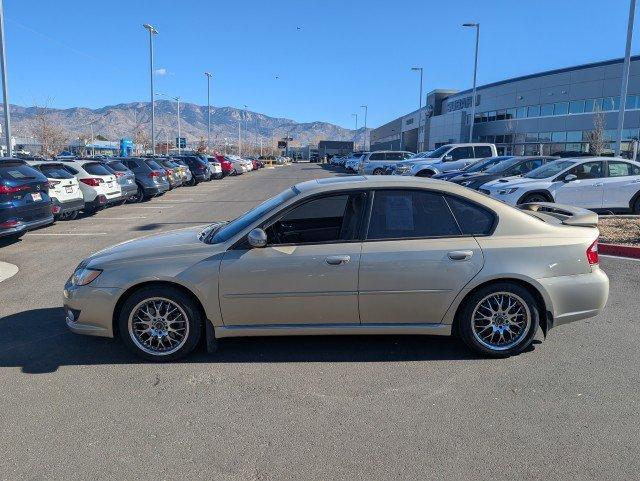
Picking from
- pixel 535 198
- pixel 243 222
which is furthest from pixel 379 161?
pixel 243 222

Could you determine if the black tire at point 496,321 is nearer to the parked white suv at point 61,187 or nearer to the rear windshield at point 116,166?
the parked white suv at point 61,187

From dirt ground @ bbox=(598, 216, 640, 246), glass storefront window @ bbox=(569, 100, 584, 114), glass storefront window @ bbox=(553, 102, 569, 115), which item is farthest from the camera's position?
glass storefront window @ bbox=(553, 102, 569, 115)

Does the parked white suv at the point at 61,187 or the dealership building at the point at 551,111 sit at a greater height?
the dealership building at the point at 551,111

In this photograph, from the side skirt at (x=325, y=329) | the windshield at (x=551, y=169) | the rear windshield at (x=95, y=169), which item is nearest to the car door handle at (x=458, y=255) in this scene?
the side skirt at (x=325, y=329)

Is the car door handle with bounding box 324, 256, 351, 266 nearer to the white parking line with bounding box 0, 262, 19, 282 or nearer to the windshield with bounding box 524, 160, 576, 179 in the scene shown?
the white parking line with bounding box 0, 262, 19, 282

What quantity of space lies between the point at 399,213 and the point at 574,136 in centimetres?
4710

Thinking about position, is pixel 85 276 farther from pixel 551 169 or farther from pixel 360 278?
pixel 551 169

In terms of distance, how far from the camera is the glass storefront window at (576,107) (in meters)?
45.5

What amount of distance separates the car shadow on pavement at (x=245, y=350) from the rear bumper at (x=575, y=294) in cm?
83

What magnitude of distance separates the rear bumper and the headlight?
3811mm

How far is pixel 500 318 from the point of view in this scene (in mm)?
4520

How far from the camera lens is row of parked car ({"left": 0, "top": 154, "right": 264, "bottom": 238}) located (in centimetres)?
930

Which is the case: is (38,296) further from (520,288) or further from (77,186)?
(77,186)

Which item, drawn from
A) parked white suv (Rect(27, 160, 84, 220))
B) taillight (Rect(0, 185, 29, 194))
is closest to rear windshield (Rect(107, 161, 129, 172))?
parked white suv (Rect(27, 160, 84, 220))
